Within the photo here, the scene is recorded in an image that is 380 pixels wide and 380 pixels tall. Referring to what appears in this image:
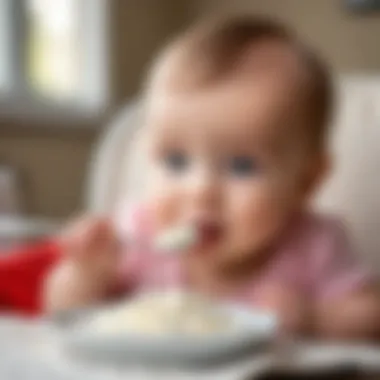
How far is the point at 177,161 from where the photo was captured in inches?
33.9

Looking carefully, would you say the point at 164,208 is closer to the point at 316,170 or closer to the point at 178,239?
the point at 178,239

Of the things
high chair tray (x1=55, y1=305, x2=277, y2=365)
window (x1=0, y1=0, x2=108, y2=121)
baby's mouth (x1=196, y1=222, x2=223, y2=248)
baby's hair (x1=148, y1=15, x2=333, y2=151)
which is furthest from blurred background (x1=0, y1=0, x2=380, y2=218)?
high chair tray (x1=55, y1=305, x2=277, y2=365)

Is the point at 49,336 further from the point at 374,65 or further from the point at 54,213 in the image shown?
the point at 54,213

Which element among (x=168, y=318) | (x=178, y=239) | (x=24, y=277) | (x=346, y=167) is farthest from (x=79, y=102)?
(x=168, y=318)

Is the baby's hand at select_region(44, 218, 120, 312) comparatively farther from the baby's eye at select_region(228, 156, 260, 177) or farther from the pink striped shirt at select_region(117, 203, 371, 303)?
the baby's eye at select_region(228, 156, 260, 177)

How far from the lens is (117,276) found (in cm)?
90

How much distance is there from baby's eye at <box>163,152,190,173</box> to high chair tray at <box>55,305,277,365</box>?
0.53 ft

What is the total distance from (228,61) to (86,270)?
0.22 metres

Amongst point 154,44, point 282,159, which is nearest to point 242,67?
point 282,159

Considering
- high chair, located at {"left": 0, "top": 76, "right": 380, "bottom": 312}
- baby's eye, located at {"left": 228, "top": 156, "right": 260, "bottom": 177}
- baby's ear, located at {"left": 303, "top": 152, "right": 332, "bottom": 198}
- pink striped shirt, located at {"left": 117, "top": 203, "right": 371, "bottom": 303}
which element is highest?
high chair, located at {"left": 0, "top": 76, "right": 380, "bottom": 312}

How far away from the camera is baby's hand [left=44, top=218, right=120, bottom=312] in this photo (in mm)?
882

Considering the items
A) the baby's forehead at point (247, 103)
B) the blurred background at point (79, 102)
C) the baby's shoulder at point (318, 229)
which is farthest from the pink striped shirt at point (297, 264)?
the blurred background at point (79, 102)

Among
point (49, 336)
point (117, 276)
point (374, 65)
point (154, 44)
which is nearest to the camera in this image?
point (49, 336)

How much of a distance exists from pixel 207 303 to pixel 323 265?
0.40 ft
